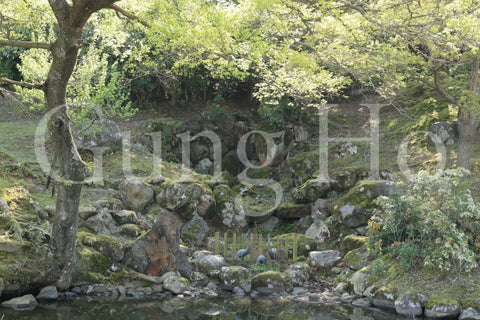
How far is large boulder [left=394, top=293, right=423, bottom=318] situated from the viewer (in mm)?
9297

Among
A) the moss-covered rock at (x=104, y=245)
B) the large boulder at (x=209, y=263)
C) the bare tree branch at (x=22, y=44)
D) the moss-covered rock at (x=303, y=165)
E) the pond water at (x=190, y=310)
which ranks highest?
the bare tree branch at (x=22, y=44)

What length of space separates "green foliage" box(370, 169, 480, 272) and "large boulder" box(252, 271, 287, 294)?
91.5 inches

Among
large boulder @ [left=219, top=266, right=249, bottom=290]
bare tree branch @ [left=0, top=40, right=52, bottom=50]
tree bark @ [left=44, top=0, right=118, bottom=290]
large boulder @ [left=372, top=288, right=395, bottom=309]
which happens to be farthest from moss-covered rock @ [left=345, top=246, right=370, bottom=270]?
bare tree branch @ [left=0, top=40, right=52, bottom=50]

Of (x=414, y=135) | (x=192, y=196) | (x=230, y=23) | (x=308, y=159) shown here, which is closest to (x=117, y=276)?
(x=192, y=196)

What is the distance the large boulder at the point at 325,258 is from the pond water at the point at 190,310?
8.41 ft

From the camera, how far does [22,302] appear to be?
8.71 meters

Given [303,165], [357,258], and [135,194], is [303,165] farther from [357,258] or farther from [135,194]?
[135,194]

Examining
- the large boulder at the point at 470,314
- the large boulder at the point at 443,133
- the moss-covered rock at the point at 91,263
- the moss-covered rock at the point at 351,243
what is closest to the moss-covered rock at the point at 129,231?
the moss-covered rock at the point at 91,263

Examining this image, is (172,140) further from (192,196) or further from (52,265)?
(52,265)

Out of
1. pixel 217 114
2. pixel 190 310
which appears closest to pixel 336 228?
pixel 190 310

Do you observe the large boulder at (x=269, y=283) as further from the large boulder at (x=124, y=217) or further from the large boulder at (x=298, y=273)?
the large boulder at (x=124, y=217)

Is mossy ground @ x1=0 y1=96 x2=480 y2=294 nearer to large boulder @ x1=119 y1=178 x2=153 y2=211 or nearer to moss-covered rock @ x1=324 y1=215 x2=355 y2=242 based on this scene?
moss-covered rock @ x1=324 y1=215 x2=355 y2=242

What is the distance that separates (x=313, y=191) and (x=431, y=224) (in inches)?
232

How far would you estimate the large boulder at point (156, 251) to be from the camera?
10852 mm
